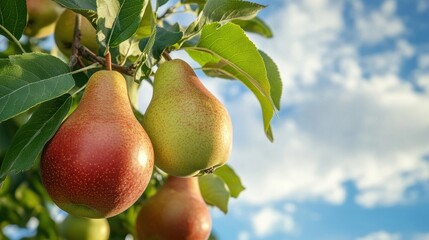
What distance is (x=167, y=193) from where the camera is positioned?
1961 millimetres

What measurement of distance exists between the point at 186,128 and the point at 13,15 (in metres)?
0.55

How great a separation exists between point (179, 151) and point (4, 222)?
6.92ft

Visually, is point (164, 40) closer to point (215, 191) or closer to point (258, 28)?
point (215, 191)

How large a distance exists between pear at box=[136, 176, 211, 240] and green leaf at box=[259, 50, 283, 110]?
47 centimetres

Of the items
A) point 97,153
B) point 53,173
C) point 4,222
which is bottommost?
point 4,222

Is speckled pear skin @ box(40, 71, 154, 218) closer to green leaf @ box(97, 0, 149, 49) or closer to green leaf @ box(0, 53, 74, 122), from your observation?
green leaf @ box(0, 53, 74, 122)

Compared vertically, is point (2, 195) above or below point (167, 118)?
below

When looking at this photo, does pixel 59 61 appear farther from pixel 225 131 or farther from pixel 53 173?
pixel 225 131

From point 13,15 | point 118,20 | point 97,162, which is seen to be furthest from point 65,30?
point 97,162

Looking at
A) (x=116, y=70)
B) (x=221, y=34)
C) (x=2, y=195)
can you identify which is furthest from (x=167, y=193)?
(x=2, y=195)

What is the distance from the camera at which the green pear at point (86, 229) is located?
2438 mm

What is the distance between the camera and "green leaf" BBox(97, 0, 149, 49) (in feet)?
4.56

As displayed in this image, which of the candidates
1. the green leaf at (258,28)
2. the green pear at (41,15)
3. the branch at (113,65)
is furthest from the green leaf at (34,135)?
the green leaf at (258,28)

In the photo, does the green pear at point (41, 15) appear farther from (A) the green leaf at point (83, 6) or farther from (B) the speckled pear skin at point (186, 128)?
(B) the speckled pear skin at point (186, 128)
